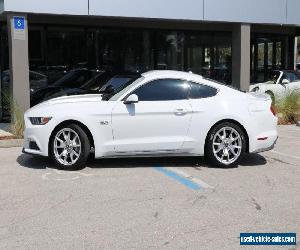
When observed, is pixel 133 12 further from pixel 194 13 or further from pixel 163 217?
pixel 163 217

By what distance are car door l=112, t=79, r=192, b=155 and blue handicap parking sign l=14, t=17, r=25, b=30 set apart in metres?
4.56

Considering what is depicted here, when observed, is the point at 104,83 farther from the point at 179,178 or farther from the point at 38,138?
the point at 179,178

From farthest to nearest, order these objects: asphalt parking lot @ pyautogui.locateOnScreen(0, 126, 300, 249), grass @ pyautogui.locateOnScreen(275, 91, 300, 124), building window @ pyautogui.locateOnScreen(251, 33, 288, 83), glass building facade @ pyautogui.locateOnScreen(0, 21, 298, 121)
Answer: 1. building window @ pyautogui.locateOnScreen(251, 33, 288, 83)
2. glass building facade @ pyautogui.locateOnScreen(0, 21, 298, 121)
3. grass @ pyautogui.locateOnScreen(275, 91, 300, 124)
4. asphalt parking lot @ pyautogui.locateOnScreen(0, 126, 300, 249)

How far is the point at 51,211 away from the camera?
5.67 meters

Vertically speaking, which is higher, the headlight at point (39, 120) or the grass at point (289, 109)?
the headlight at point (39, 120)

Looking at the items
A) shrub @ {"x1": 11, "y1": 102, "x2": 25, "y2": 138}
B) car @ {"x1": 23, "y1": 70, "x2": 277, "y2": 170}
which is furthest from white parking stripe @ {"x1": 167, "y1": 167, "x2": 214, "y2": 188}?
shrub @ {"x1": 11, "y1": 102, "x2": 25, "y2": 138}

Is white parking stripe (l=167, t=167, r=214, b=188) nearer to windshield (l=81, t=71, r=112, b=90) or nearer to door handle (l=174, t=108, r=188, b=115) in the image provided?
door handle (l=174, t=108, r=188, b=115)

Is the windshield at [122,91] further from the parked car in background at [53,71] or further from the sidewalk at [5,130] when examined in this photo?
the parked car in background at [53,71]

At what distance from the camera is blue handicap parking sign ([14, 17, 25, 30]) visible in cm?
1116

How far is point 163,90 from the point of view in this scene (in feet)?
26.2

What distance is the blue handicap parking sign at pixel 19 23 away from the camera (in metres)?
11.2

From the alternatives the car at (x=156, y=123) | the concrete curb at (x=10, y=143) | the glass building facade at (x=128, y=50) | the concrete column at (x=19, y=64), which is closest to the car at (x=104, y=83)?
the concrete column at (x=19, y=64)

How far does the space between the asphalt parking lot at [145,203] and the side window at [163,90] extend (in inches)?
44.1

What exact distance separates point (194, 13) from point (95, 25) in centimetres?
357
